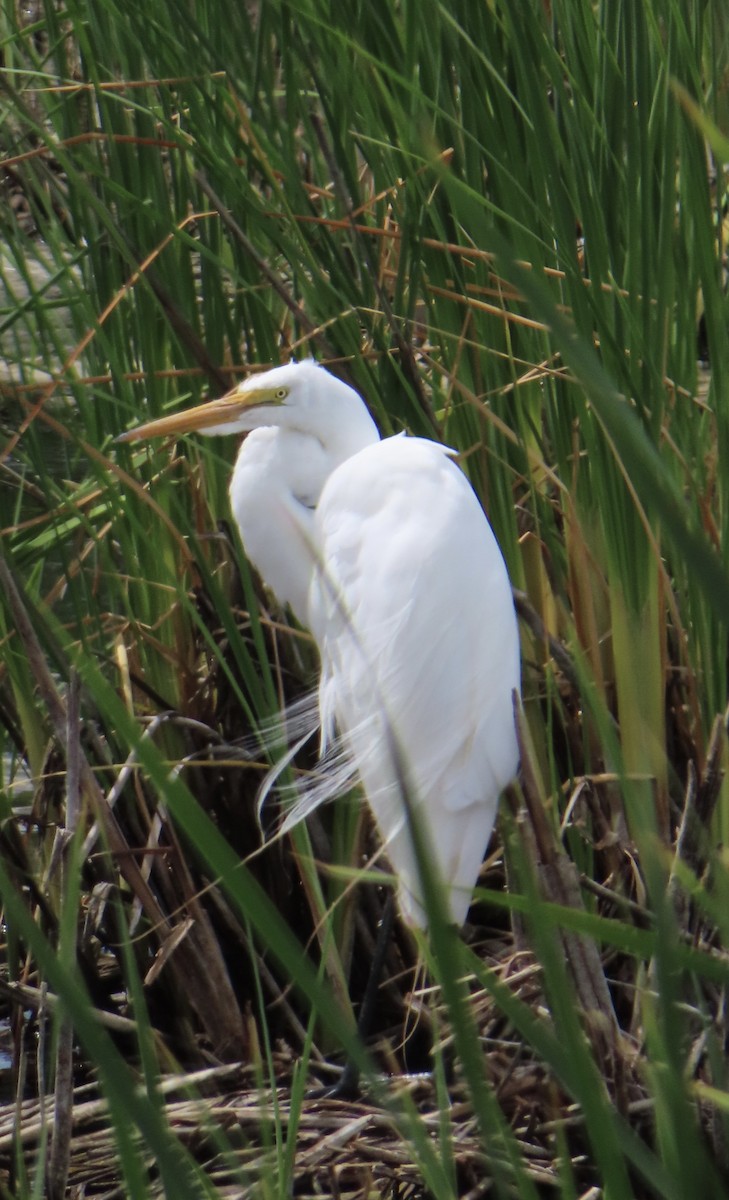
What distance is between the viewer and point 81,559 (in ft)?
4.55

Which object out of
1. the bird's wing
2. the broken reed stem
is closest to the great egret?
the bird's wing

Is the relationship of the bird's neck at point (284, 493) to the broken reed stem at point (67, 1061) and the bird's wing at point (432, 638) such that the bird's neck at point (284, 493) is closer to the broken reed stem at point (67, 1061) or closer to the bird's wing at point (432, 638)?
the bird's wing at point (432, 638)

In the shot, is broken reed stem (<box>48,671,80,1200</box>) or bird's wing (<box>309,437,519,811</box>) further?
bird's wing (<box>309,437,519,811</box>)

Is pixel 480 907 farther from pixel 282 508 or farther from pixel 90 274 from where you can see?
pixel 90 274

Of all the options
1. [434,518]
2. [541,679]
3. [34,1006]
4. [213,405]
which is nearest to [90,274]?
[213,405]

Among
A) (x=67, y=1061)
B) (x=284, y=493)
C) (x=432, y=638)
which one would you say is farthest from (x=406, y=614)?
(x=67, y=1061)

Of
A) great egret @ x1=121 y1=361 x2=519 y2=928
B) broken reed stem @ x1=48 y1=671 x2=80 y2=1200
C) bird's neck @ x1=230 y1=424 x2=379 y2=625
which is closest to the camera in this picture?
broken reed stem @ x1=48 y1=671 x2=80 y2=1200

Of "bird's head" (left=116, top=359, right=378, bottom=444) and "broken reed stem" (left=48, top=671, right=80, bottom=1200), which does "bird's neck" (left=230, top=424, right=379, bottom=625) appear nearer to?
"bird's head" (left=116, top=359, right=378, bottom=444)

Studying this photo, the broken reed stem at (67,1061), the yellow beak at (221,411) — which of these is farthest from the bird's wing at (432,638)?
the broken reed stem at (67,1061)

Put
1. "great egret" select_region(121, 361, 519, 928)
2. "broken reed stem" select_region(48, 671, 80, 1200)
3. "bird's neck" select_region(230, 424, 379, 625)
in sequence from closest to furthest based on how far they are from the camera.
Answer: "broken reed stem" select_region(48, 671, 80, 1200), "great egret" select_region(121, 361, 519, 928), "bird's neck" select_region(230, 424, 379, 625)

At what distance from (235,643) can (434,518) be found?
1.15 ft

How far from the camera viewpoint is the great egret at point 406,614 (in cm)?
137

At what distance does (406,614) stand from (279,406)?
270 mm

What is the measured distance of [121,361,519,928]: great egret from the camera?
1.37m
